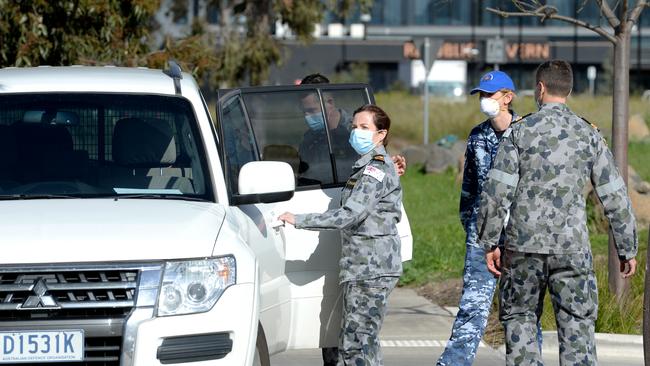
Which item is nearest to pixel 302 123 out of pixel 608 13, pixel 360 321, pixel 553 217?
pixel 360 321

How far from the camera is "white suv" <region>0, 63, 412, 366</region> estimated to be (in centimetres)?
536

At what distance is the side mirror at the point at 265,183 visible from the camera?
247 inches

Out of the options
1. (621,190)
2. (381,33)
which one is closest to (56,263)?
(621,190)

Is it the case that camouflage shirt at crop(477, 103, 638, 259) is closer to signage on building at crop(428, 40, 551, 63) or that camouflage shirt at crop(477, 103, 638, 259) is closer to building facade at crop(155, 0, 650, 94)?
signage on building at crop(428, 40, 551, 63)

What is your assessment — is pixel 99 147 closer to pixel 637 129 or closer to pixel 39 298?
pixel 39 298

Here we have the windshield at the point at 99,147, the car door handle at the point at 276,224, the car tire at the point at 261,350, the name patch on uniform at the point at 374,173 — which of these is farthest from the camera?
the name patch on uniform at the point at 374,173

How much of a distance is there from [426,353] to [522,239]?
285cm

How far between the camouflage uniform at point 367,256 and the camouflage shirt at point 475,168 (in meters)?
0.74

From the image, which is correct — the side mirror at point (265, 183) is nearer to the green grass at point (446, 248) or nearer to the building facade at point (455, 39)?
the green grass at point (446, 248)

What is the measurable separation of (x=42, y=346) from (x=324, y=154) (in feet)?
8.93

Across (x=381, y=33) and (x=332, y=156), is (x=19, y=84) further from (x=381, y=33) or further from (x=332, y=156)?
(x=381, y=33)

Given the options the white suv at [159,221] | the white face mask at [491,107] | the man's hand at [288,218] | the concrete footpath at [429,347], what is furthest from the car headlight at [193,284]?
the concrete footpath at [429,347]

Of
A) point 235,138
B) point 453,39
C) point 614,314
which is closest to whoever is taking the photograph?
point 235,138

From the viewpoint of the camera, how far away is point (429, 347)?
958 centimetres
